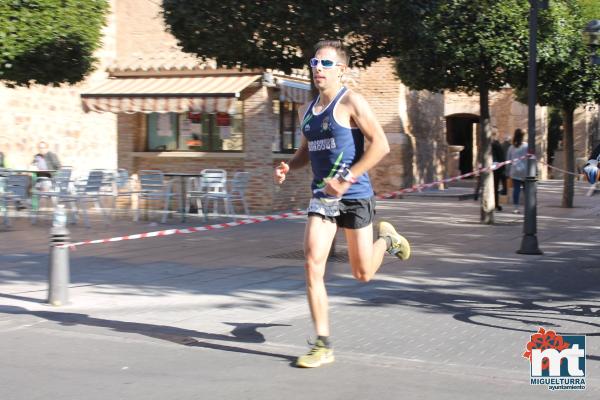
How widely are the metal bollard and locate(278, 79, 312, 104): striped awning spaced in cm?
1131

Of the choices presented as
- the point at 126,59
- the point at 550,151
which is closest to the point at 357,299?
the point at 126,59

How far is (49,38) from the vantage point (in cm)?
1393

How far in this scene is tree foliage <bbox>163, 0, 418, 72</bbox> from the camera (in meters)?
11.0

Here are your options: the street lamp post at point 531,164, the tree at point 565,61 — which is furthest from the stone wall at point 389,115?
the street lamp post at point 531,164

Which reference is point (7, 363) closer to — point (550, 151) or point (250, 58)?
point (250, 58)

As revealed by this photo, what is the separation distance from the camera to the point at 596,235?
14.8 meters

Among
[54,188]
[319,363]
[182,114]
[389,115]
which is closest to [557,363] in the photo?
[319,363]

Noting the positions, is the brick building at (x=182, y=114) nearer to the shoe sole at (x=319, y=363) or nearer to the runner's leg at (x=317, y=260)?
the runner's leg at (x=317, y=260)

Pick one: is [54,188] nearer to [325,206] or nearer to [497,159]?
[497,159]

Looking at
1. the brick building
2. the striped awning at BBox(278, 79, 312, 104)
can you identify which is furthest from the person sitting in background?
the striped awning at BBox(278, 79, 312, 104)

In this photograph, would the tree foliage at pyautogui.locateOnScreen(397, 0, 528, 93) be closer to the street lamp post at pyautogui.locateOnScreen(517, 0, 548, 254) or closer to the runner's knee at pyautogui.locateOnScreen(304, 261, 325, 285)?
the street lamp post at pyautogui.locateOnScreen(517, 0, 548, 254)

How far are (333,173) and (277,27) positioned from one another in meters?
5.73

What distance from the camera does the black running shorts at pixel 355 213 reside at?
6.05m

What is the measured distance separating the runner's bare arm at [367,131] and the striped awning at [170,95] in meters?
11.8
